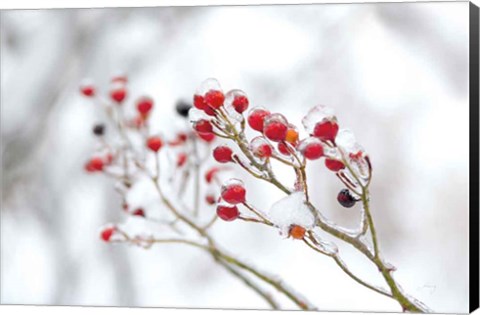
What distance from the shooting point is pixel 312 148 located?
3.46ft

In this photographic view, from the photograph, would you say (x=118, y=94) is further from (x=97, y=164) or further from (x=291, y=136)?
(x=291, y=136)

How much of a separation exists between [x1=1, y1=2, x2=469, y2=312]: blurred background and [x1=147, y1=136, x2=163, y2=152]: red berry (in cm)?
70

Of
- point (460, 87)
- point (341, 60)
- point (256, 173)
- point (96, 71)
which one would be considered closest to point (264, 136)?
point (256, 173)

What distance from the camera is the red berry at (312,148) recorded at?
1.05 meters

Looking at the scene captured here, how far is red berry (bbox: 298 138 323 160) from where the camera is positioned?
Answer: 1.05 metres

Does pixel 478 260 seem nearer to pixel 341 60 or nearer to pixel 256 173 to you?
pixel 341 60

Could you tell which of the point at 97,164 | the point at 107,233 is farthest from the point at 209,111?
the point at 97,164

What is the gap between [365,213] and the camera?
1.09 meters

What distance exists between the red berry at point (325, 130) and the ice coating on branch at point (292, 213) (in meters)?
0.07

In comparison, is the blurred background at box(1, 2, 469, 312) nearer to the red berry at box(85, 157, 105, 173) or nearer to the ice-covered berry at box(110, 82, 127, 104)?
the ice-covered berry at box(110, 82, 127, 104)

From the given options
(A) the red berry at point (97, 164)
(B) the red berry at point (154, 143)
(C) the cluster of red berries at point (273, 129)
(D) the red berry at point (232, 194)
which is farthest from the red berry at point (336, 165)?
(A) the red berry at point (97, 164)

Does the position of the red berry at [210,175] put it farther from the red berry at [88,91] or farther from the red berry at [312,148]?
the red berry at [312,148]

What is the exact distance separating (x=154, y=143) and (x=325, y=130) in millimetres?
989

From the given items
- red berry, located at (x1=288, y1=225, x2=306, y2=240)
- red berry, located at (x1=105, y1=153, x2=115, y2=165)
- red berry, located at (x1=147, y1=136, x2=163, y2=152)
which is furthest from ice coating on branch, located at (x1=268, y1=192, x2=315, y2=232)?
red berry, located at (x1=105, y1=153, x2=115, y2=165)
